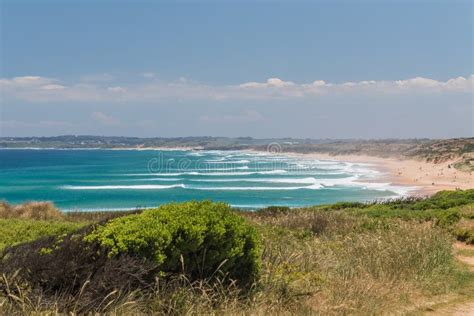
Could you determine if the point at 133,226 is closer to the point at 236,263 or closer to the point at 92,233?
the point at 92,233

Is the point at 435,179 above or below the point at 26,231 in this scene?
below

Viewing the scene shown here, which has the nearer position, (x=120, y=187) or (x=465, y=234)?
(x=465, y=234)

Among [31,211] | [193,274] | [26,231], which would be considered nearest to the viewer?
[193,274]

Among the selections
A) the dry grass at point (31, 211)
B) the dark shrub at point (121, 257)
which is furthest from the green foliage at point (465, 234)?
the dry grass at point (31, 211)

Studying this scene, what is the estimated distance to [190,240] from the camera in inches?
235

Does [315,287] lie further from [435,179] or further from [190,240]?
[435,179]

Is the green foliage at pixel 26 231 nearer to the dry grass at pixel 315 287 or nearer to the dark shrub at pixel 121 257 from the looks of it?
the dry grass at pixel 315 287

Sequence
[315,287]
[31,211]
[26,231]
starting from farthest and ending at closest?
[31,211] < [26,231] < [315,287]

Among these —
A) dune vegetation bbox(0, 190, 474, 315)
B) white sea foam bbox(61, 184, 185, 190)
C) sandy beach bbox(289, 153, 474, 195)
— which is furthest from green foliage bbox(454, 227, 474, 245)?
white sea foam bbox(61, 184, 185, 190)

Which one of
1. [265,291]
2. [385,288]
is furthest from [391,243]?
[265,291]

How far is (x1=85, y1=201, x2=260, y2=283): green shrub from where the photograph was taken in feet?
18.4

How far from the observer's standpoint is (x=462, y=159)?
83625 millimetres

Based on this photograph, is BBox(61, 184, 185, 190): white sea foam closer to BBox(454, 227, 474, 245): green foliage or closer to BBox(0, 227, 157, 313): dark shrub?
BBox(454, 227, 474, 245): green foliage

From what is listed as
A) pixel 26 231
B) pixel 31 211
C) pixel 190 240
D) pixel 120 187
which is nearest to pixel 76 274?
pixel 190 240
